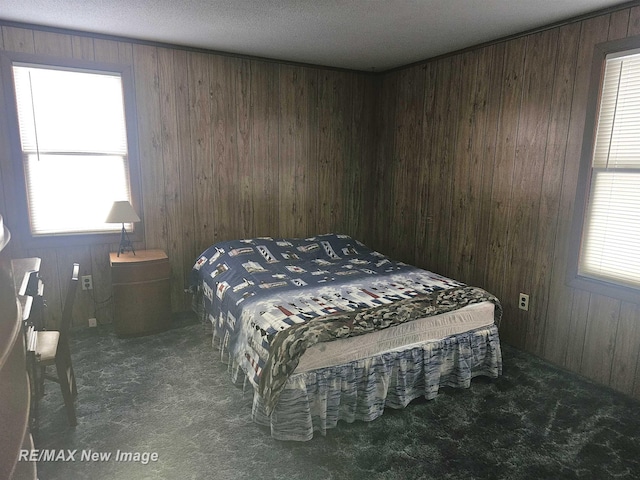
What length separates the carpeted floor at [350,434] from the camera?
6.50 ft

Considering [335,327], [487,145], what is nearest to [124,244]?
[335,327]

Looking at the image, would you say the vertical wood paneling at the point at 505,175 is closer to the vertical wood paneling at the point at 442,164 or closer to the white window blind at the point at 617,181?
the vertical wood paneling at the point at 442,164

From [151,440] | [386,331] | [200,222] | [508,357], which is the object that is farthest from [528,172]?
[151,440]

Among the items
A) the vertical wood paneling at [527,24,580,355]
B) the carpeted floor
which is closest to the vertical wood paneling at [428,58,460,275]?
→ the vertical wood paneling at [527,24,580,355]

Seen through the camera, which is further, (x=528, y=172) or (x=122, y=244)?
(x=122, y=244)

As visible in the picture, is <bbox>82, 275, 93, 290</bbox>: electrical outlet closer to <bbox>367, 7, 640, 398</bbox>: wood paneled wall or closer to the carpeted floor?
the carpeted floor

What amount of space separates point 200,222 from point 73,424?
2036mm

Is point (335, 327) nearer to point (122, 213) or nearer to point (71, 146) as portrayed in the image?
point (122, 213)

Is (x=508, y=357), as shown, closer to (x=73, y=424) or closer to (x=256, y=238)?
(x=256, y=238)

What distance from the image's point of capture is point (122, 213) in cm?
328

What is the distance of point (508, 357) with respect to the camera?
3.17 metres

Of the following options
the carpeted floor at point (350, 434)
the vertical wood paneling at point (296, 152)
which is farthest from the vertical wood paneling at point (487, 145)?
the vertical wood paneling at point (296, 152)

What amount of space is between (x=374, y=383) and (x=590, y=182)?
1.97 m

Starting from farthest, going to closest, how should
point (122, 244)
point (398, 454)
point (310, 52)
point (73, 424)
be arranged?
point (310, 52)
point (122, 244)
point (73, 424)
point (398, 454)
